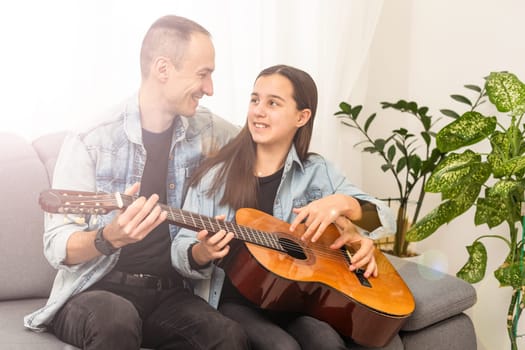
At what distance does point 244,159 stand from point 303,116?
0.22 meters

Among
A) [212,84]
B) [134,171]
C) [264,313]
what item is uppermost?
[212,84]

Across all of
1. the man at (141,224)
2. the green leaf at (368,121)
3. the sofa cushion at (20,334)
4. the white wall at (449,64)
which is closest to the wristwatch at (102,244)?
the man at (141,224)

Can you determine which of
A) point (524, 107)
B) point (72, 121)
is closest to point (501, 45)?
point (524, 107)

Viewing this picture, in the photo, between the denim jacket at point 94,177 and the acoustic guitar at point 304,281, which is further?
the acoustic guitar at point 304,281

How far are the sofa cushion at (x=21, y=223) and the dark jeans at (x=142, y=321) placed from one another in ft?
0.53

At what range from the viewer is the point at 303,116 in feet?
5.74

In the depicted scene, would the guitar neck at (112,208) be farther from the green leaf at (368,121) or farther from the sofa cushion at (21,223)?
the green leaf at (368,121)

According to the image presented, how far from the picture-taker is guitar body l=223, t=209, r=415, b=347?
155 cm

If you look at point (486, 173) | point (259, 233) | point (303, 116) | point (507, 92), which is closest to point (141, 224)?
point (259, 233)

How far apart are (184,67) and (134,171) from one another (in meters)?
0.29

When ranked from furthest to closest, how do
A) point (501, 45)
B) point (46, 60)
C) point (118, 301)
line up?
1. point (501, 45)
2. point (46, 60)
3. point (118, 301)

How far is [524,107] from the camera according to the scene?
1941 millimetres

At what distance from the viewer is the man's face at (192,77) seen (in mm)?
1529

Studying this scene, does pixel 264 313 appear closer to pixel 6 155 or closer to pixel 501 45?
pixel 6 155
